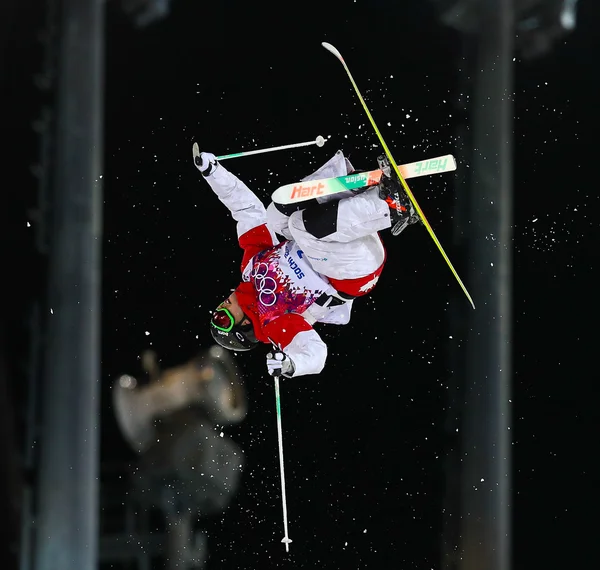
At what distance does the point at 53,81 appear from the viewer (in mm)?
2840

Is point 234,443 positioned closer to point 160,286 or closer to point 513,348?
point 160,286

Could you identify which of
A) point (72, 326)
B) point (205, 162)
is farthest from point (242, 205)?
point (72, 326)

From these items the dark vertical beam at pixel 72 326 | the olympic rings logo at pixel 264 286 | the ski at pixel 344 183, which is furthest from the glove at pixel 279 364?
the dark vertical beam at pixel 72 326

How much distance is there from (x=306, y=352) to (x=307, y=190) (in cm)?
35

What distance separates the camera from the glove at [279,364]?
71.1 inches

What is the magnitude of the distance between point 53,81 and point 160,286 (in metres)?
0.81

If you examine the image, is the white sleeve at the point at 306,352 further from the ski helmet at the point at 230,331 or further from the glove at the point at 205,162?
the glove at the point at 205,162

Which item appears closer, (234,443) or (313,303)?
(313,303)

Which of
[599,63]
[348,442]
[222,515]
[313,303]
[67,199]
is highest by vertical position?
[599,63]

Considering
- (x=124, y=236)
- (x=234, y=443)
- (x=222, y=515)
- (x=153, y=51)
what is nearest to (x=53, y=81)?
(x=153, y=51)

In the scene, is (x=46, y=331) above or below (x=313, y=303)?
above

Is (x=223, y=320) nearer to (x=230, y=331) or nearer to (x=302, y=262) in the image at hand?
(x=230, y=331)

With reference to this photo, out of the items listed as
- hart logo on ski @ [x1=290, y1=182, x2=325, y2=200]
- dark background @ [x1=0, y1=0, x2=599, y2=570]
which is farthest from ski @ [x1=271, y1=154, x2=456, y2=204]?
dark background @ [x1=0, y1=0, x2=599, y2=570]

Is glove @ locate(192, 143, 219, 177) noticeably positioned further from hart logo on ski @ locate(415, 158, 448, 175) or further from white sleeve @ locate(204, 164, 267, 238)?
hart logo on ski @ locate(415, 158, 448, 175)
